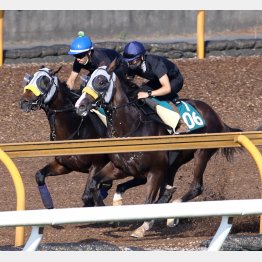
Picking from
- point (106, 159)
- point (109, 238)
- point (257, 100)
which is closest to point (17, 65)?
point (257, 100)

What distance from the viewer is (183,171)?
13.1m

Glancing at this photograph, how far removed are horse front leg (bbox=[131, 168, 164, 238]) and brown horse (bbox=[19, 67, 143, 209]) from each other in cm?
55

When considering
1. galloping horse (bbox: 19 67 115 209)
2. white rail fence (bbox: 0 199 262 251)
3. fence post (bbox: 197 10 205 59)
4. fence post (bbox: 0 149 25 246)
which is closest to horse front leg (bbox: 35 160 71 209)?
galloping horse (bbox: 19 67 115 209)

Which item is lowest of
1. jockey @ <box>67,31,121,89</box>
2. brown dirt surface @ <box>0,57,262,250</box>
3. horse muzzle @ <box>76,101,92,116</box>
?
brown dirt surface @ <box>0,57,262,250</box>

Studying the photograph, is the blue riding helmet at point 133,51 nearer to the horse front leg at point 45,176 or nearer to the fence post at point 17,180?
the horse front leg at point 45,176

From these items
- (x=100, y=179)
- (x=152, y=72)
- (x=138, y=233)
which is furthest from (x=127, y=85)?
(x=138, y=233)

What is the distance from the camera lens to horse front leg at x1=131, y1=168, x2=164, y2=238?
31.9 feet

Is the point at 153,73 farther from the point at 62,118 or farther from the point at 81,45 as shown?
the point at 62,118

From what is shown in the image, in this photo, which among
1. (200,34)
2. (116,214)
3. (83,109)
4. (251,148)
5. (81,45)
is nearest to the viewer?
(116,214)

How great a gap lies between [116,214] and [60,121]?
4087 mm

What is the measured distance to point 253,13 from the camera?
66.7ft

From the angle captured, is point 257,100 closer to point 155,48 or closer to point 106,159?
point 155,48

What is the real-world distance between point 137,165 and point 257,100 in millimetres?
5950

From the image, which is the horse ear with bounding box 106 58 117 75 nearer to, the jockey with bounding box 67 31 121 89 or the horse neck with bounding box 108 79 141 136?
the horse neck with bounding box 108 79 141 136
